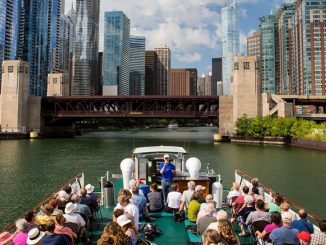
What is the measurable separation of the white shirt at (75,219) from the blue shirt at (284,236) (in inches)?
205

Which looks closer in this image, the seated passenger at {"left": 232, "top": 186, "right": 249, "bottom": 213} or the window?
the seated passenger at {"left": 232, "top": 186, "right": 249, "bottom": 213}

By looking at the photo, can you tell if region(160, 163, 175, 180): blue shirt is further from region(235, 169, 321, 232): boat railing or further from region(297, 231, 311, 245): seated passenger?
region(297, 231, 311, 245): seated passenger

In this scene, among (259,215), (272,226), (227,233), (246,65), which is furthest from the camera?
(246,65)

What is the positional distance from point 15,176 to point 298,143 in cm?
5778

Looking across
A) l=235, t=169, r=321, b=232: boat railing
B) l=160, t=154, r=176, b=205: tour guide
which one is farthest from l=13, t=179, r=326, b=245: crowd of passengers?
l=160, t=154, r=176, b=205: tour guide

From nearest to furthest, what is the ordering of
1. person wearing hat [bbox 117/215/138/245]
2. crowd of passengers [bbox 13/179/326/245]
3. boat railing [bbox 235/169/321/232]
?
crowd of passengers [bbox 13/179/326/245] < person wearing hat [bbox 117/215/138/245] < boat railing [bbox 235/169/321/232]

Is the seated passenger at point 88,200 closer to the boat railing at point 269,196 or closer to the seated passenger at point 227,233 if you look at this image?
the seated passenger at point 227,233

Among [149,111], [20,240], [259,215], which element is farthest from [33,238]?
[149,111]

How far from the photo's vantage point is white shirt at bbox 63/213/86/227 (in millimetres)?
8976

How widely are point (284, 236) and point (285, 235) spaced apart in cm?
3

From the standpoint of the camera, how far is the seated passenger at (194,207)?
33.3 feet

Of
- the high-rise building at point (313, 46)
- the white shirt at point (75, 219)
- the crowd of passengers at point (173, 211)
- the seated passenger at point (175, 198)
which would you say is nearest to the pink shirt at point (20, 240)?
the crowd of passengers at point (173, 211)

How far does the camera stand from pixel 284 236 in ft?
24.9

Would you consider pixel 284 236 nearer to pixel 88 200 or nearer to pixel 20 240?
pixel 20 240
